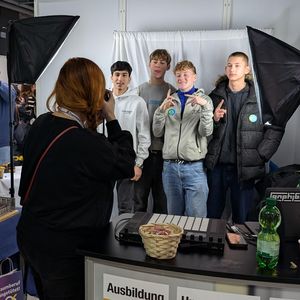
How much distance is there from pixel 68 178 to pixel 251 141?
167 cm

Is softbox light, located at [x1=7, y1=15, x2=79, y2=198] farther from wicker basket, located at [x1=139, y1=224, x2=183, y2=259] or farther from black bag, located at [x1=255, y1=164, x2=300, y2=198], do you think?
black bag, located at [x1=255, y1=164, x2=300, y2=198]

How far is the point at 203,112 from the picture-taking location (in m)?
2.48

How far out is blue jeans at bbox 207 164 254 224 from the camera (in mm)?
2691

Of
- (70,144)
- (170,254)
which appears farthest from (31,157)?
(170,254)

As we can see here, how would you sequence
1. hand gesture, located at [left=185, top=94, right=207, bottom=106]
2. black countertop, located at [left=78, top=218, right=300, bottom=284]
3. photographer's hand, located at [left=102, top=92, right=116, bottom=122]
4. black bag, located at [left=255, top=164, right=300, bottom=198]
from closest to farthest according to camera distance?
black countertop, located at [left=78, top=218, right=300, bottom=284]
photographer's hand, located at [left=102, top=92, right=116, bottom=122]
black bag, located at [left=255, top=164, right=300, bottom=198]
hand gesture, located at [left=185, top=94, right=207, bottom=106]

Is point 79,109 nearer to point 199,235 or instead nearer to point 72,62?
point 72,62

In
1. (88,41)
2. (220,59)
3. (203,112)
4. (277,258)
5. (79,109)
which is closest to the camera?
(277,258)

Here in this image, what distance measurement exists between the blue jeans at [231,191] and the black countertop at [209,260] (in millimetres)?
1373

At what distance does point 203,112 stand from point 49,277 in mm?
1533

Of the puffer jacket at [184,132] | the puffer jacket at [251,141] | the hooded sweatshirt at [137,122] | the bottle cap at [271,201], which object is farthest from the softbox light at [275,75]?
the bottle cap at [271,201]

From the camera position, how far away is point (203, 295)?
1146 millimetres

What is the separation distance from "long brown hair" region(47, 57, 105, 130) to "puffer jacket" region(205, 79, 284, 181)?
151 cm

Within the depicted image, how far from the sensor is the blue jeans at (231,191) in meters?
2.69

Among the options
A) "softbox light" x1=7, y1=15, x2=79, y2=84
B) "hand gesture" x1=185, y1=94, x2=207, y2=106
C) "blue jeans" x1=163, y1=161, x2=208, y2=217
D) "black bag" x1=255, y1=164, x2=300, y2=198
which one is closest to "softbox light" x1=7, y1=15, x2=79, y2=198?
"softbox light" x1=7, y1=15, x2=79, y2=84
